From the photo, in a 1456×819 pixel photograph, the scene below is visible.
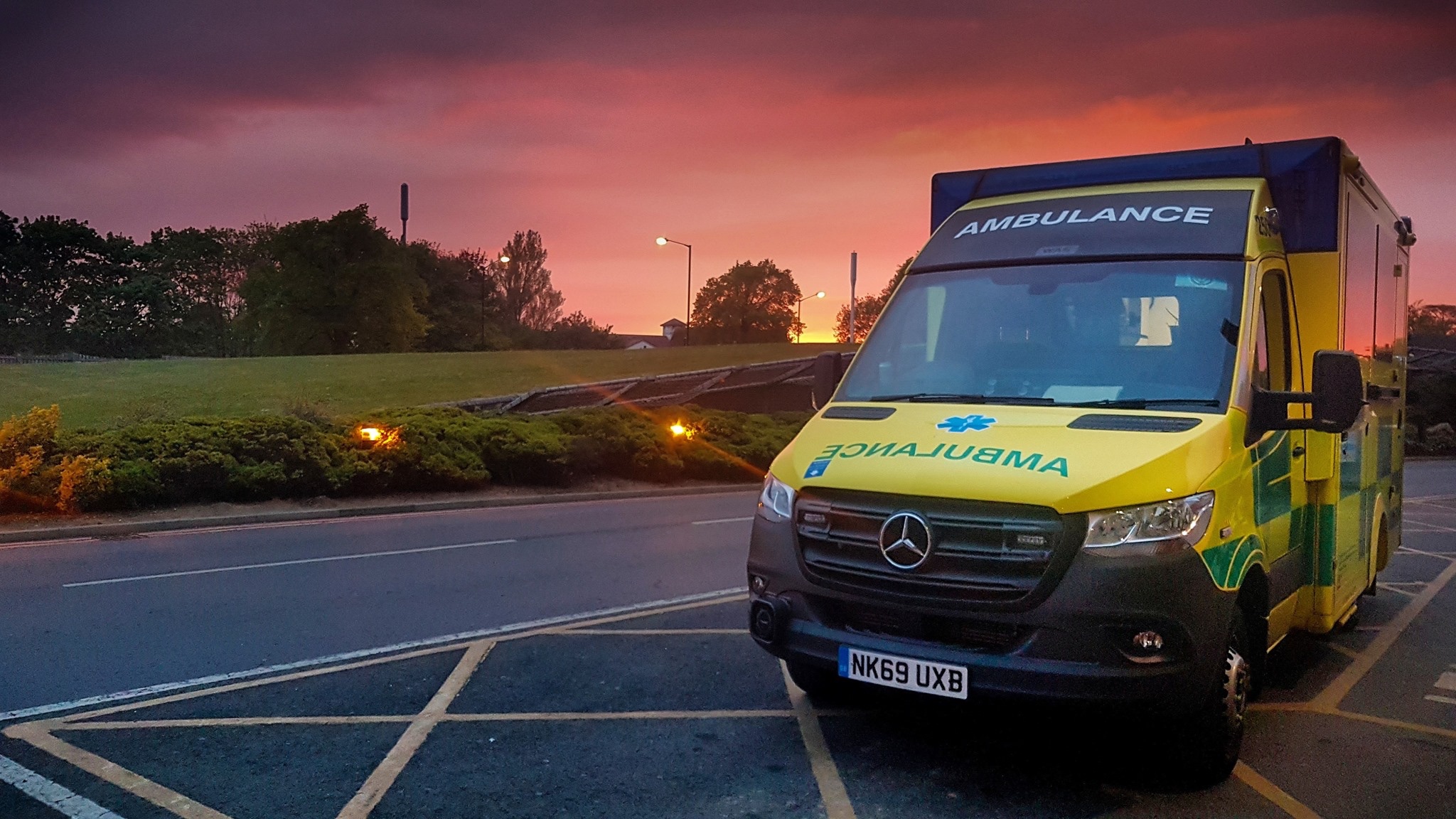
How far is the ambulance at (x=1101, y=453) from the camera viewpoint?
4.17 metres

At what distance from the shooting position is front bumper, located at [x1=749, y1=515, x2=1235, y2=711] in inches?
162

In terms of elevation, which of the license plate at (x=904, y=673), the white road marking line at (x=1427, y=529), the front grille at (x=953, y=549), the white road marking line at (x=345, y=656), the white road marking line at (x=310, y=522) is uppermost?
the front grille at (x=953, y=549)

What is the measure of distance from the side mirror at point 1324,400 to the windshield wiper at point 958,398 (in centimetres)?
91

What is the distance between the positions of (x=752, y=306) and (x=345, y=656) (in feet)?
344

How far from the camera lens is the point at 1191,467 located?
427cm

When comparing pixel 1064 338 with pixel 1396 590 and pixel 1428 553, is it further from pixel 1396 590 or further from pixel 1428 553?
pixel 1428 553

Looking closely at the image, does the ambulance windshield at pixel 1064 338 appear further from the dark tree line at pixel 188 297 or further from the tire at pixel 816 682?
the dark tree line at pixel 188 297

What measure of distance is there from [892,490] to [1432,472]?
33.1 metres

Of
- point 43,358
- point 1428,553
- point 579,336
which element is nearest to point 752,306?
point 579,336

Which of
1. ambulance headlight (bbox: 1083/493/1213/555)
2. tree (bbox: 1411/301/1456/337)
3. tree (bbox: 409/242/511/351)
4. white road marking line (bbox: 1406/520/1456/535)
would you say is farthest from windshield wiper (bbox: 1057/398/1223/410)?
tree (bbox: 1411/301/1456/337)

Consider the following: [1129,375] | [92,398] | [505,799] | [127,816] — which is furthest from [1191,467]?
[92,398]

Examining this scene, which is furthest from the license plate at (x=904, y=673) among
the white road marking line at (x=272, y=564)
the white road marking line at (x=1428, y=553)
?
the white road marking line at (x=1428, y=553)

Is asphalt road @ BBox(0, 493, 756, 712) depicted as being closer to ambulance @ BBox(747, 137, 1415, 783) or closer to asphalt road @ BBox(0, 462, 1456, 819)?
asphalt road @ BBox(0, 462, 1456, 819)

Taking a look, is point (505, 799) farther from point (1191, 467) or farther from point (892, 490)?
point (1191, 467)
